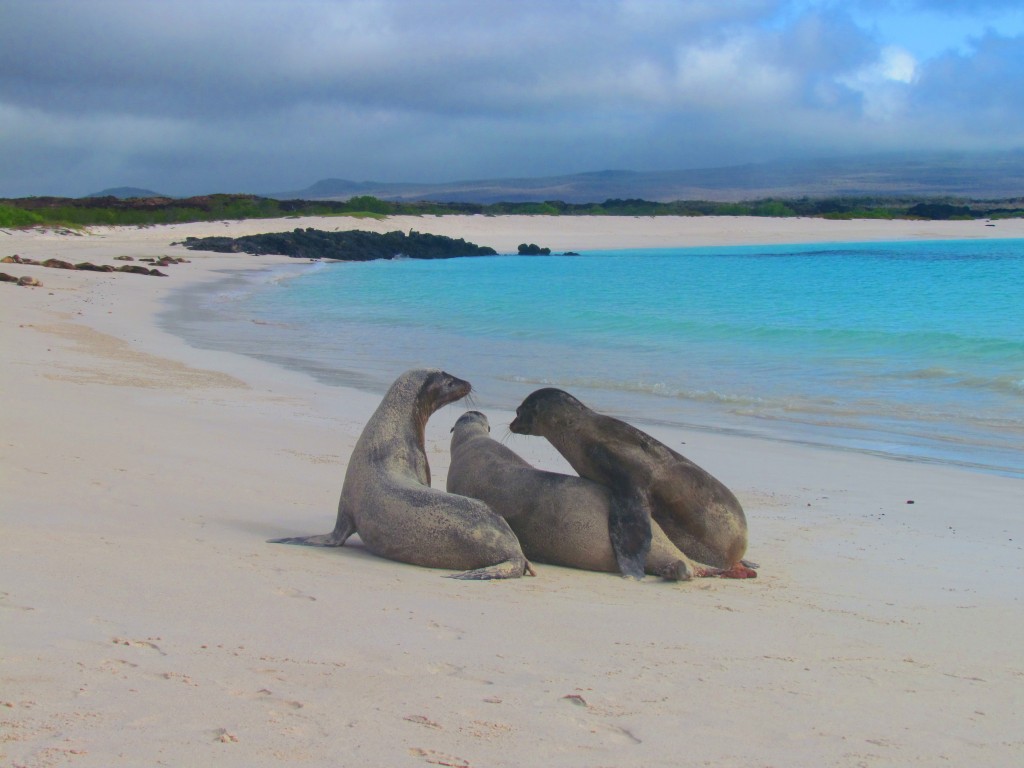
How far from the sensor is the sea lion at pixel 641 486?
5746 millimetres

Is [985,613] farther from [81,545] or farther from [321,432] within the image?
[321,432]

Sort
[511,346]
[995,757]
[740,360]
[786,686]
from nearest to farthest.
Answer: [995,757]
[786,686]
[740,360]
[511,346]

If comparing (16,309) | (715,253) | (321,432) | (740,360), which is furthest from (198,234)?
(321,432)

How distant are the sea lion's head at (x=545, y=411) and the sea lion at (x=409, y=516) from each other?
2.19 feet

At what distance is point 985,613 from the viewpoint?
481cm

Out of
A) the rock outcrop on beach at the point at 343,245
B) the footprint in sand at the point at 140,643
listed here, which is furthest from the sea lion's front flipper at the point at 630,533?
the rock outcrop on beach at the point at 343,245

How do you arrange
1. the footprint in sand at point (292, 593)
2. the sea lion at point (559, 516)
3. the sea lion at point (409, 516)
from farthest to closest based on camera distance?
the sea lion at point (559, 516)
the sea lion at point (409, 516)
the footprint in sand at point (292, 593)

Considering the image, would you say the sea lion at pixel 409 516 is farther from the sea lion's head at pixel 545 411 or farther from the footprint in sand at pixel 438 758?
the footprint in sand at pixel 438 758

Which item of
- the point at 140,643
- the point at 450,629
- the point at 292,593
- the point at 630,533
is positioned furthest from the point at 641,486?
the point at 140,643

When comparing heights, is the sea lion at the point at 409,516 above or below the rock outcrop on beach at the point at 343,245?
below

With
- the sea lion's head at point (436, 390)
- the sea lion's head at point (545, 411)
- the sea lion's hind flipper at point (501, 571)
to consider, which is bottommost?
the sea lion's hind flipper at point (501, 571)

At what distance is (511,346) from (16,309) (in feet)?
25.9

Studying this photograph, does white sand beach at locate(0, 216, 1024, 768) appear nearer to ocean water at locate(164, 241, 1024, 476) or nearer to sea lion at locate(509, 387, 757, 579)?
sea lion at locate(509, 387, 757, 579)

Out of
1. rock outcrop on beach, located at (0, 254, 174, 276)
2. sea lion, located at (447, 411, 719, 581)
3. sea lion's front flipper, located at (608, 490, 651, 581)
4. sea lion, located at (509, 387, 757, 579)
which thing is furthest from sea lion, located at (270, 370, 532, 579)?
rock outcrop on beach, located at (0, 254, 174, 276)
